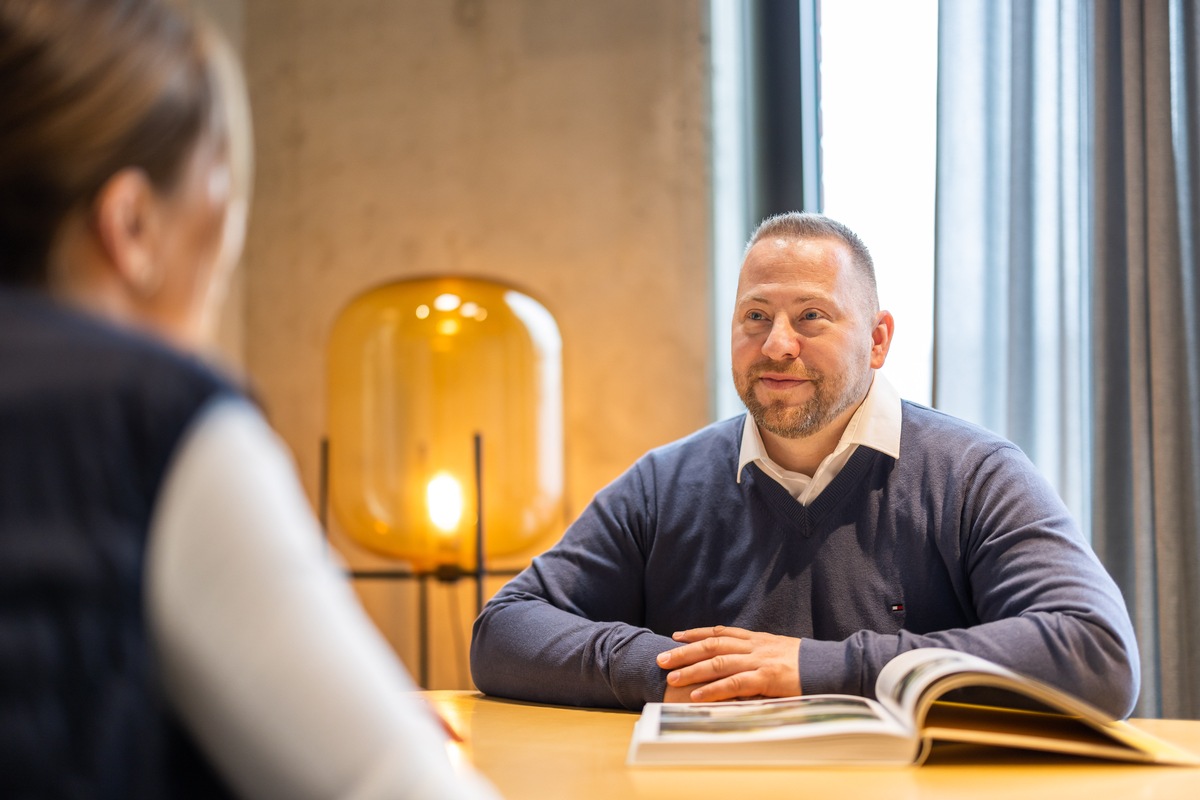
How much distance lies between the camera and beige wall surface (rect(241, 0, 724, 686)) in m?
2.96

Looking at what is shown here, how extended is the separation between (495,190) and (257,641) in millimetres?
2742

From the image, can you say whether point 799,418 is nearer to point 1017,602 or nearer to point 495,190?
point 1017,602

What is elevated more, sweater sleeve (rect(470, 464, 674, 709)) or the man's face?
the man's face

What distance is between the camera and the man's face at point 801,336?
6.05 ft

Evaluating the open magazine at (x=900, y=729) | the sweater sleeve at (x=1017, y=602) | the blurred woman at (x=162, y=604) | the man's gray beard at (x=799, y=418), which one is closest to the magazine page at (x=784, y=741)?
the open magazine at (x=900, y=729)

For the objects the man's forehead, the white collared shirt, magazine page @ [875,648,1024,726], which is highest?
the man's forehead

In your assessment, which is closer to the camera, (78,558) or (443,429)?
(78,558)

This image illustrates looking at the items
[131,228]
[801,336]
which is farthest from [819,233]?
[131,228]

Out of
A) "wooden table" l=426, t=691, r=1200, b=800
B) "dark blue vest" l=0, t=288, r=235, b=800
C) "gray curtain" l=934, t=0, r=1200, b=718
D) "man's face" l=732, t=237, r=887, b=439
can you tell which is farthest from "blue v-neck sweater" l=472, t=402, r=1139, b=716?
"dark blue vest" l=0, t=288, r=235, b=800

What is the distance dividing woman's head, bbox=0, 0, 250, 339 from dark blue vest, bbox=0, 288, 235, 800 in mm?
90

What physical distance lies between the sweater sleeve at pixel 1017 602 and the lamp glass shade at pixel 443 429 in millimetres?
1160

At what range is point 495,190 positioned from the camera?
3.10m

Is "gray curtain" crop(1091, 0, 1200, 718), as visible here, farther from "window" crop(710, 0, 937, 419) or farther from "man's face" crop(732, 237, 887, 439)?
"man's face" crop(732, 237, 887, 439)

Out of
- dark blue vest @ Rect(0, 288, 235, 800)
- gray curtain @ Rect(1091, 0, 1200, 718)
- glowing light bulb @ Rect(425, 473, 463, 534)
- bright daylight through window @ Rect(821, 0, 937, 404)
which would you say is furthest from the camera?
bright daylight through window @ Rect(821, 0, 937, 404)
